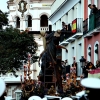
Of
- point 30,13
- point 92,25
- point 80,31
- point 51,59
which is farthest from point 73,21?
point 30,13

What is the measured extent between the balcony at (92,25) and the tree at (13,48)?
1344 cm

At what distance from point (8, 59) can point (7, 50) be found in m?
0.90

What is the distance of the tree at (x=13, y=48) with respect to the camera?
47825mm

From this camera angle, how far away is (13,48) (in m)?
49.2

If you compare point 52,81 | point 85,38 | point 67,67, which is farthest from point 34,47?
point 52,81

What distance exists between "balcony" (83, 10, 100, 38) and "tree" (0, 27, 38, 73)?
13.4 metres

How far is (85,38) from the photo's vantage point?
121ft

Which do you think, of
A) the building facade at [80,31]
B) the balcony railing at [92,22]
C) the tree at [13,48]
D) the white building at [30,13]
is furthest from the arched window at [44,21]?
the balcony railing at [92,22]

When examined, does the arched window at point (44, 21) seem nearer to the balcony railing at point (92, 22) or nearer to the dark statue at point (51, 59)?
the balcony railing at point (92, 22)

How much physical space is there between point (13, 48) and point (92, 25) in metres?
17.6

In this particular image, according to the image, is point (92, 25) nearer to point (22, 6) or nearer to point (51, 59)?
point (51, 59)

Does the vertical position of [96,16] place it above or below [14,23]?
below

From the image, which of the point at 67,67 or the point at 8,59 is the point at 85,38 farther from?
the point at 8,59

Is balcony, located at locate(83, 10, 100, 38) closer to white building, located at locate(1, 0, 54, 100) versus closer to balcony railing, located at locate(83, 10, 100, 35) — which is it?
balcony railing, located at locate(83, 10, 100, 35)
